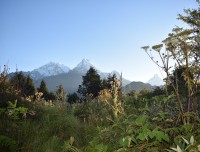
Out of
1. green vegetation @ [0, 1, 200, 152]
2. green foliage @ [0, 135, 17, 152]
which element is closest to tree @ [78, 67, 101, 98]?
green vegetation @ [0, 1, 200, 152]

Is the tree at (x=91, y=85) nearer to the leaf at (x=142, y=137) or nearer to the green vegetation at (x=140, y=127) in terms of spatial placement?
the green vegetation at (x=140, y=127)

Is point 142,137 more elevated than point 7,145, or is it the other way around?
point 142,137

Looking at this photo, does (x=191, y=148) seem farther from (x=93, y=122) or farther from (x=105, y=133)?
(x=93, y=122)

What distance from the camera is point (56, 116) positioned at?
6348mm

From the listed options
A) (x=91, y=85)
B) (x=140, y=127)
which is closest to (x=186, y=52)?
(x=140, y=127)

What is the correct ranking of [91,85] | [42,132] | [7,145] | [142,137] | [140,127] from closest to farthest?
[142,137] < [140,127] < [7,145] < [42,132] < [91,85]

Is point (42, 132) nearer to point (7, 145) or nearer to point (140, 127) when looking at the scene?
point (7, 145)

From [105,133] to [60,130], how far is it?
5.21 feet

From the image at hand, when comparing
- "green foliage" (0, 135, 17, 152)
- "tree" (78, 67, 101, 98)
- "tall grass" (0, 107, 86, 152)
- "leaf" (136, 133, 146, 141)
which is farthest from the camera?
"tree" (78, 67, 101, 98)

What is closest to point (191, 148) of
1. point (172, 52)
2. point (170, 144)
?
point (170, 144)

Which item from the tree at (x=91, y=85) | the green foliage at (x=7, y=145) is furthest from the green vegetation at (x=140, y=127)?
the tree at (x=91, y=85)

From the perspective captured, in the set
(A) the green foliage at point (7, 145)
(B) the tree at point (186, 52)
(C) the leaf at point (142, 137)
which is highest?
(B) the tree at point (186, 52)

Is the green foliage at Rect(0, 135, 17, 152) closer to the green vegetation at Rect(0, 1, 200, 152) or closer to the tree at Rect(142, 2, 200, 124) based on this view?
the green vegetation at Rect(0, 1, 200, 152)

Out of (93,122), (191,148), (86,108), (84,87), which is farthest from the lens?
(84,87)
